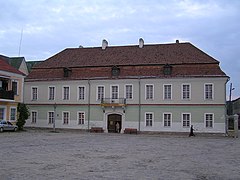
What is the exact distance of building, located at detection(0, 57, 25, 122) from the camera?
124 ft

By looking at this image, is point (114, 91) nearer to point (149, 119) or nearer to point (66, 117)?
point (149, 119)

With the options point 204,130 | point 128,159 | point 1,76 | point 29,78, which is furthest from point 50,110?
point 128,159

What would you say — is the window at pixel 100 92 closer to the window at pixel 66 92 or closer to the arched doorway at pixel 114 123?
the arched doorway at pixel 114 123

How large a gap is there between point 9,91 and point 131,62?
14639 mm

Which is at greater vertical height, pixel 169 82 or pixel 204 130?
pixel 169 82

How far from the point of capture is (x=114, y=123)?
41.9 meters

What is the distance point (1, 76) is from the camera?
123ft

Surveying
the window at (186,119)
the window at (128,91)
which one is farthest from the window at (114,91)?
the window at (186,119)

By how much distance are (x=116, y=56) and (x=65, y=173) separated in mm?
34005

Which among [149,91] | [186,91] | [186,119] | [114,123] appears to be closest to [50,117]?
[114,123]

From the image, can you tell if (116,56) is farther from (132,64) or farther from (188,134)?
(188,134)

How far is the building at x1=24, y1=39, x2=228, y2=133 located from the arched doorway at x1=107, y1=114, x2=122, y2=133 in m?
0.12

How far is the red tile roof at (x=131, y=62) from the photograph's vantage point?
129 ft

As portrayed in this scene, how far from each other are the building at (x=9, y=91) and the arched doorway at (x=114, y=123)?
10993 millimetres
